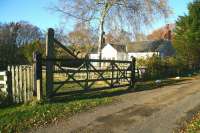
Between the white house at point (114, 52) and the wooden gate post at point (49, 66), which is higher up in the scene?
the white house at point (114, 52)

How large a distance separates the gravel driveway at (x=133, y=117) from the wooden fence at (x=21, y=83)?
2.86 metres

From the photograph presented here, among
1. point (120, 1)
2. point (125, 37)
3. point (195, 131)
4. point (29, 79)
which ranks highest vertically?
point (120, 1)

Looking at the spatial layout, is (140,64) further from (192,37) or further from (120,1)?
(192,37)

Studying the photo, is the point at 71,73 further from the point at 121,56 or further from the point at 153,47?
the point at 121,56

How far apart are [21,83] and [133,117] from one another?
15.8ft

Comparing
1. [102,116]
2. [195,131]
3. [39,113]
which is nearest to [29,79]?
[39,113]

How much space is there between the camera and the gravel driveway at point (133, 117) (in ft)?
30.6

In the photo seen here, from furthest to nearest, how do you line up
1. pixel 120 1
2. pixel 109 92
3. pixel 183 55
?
pixel 183 55, pixel 120 1, pixel 109 92

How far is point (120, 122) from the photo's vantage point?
33.3 feet

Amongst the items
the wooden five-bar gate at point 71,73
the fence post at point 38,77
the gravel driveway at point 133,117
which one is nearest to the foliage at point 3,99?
the fence post at point 38,77

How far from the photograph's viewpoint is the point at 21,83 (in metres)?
13.2

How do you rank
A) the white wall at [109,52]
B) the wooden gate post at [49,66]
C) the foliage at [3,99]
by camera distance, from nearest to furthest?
1. the foliage at [3,99]
2. the wooden gate post at [49,66]
3. the white wall at [109,52]

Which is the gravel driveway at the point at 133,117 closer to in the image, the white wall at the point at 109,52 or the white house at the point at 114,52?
the white house at the point at 114,52

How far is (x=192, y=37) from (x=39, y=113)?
35671mm
